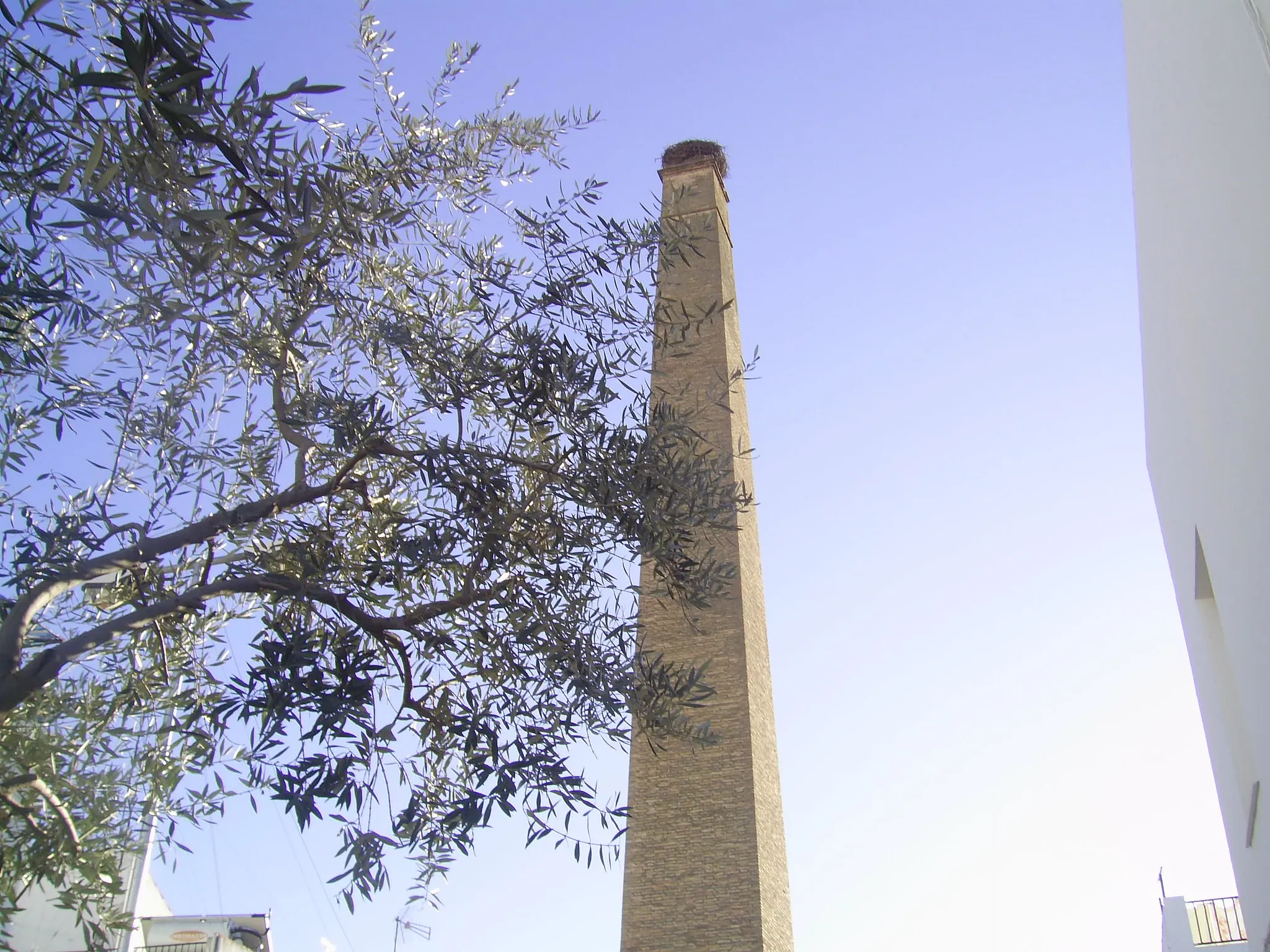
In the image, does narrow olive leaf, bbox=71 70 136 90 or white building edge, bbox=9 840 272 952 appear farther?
white building edge, bbox=9 840 272 952

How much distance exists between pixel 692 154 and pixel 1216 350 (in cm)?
1072

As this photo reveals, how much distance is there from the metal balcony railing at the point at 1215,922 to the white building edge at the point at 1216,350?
10.9 ft

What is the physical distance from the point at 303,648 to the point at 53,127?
6.79 ft

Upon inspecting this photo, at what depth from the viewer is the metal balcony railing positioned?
10.4 m

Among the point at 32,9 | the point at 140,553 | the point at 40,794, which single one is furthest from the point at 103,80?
the point at 40,794

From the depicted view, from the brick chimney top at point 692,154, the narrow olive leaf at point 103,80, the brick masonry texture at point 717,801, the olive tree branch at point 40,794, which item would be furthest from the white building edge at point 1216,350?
the brick chimney top at point 692,154

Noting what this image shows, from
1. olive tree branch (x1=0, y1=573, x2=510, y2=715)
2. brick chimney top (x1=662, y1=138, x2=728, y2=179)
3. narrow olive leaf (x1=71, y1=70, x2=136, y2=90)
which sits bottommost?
olive tree branch (x1=0, y1=573, x2=510, y2=715)

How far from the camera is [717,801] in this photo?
1004cm

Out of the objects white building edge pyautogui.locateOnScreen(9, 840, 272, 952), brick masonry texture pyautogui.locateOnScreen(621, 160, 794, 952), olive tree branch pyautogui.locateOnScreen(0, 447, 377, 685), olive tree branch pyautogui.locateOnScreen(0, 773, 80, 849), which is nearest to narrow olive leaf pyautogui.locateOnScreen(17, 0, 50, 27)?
olive tree branch pyautogui.locateOnScreen(0, 447, 377, 685)

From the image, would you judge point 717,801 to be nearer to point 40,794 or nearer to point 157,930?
point 157,930

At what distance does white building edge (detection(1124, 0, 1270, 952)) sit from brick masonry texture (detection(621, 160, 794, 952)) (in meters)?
3.13

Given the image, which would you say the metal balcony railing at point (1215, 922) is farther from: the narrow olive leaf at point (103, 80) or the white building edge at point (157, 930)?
the narrow olive leaf at point (103, 80)

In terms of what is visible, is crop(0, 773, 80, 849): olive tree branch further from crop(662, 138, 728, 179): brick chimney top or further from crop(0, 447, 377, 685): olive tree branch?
crop(662, 138, 728, 179): brick chimney top

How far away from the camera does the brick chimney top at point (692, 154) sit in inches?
601
